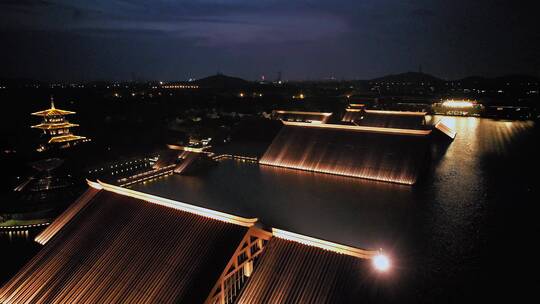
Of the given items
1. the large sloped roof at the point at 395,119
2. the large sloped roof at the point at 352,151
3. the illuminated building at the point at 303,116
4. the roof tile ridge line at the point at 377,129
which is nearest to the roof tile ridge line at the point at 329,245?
the large sloped roof at the point at 352,151

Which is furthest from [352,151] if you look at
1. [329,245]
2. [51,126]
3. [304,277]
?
[51,126]

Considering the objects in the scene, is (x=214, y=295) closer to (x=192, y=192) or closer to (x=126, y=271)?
(x=126, y=271)

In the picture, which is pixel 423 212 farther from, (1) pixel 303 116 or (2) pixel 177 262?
(1) pixel 303 116

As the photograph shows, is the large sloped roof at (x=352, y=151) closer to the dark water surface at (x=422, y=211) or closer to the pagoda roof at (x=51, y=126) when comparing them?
the dark water surface at (x=422, y=211)

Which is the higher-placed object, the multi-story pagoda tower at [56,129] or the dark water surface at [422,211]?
the dark water surface at [422,211]

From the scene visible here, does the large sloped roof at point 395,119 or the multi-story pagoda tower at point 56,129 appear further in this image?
→ the large sloped roof at point 395,119

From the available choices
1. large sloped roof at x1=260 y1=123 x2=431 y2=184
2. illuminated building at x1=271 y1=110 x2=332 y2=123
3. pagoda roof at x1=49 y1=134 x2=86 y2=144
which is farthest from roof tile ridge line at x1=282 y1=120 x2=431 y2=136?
pagoda roof at x1=49 y1=134 x2=86 y2=144

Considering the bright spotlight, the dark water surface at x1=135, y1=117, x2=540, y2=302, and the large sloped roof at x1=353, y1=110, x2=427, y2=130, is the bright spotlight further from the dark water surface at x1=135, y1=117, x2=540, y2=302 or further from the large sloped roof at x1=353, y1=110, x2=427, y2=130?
the large sloped roof at x1=353, y1=110, x2=427, y2=130
